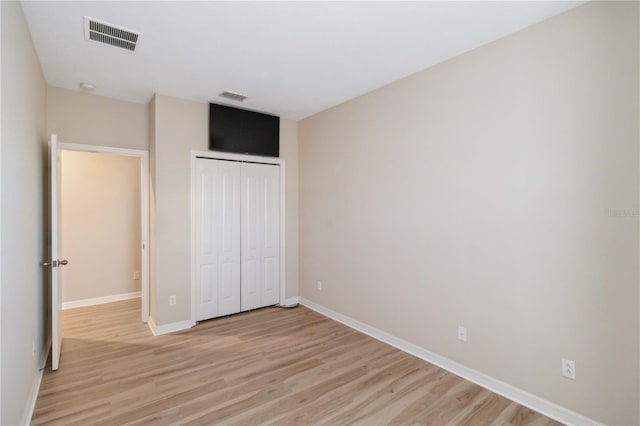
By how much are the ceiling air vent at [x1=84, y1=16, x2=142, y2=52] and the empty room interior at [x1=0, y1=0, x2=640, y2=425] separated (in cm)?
2

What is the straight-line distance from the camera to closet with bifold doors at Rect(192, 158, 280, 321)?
13.0ft

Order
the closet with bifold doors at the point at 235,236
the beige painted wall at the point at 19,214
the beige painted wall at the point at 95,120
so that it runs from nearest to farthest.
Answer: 1. the beige painted wall at the point at 19,214
2. the beige painted wall at the point at 95,120
3. the closet with bifold doors at the point at 235,236

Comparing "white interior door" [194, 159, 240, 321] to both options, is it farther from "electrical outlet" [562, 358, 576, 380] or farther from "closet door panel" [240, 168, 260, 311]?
"electrical outlet" [562, 358, 576, 380]

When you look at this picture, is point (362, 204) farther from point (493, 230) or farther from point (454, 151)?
point (493, 230)

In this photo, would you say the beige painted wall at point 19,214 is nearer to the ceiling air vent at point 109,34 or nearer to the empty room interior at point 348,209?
the empty room interior at point 348,209

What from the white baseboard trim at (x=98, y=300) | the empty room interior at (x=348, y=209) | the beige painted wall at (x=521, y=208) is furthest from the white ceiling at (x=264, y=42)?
the white baseboard trim at (x=98, y=300)

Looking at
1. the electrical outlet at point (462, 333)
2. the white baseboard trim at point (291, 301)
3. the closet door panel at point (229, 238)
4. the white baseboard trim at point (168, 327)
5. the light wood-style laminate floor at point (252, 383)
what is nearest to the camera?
the light wood-style laminate floor at point (252, 383)

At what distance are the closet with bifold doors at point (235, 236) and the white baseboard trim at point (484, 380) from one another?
4.63ft

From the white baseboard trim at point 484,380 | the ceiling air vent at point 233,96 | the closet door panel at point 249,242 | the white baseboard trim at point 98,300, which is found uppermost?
the ceiling air vent at point 233,96

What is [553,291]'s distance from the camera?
2.20 m

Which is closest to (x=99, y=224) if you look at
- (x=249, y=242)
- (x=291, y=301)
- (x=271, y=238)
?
(x=249, y=242)

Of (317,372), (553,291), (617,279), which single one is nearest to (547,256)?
(553,291)

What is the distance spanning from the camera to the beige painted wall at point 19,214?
66.0 inches

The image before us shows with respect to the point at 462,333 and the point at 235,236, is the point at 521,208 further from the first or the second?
the point at 235,236
